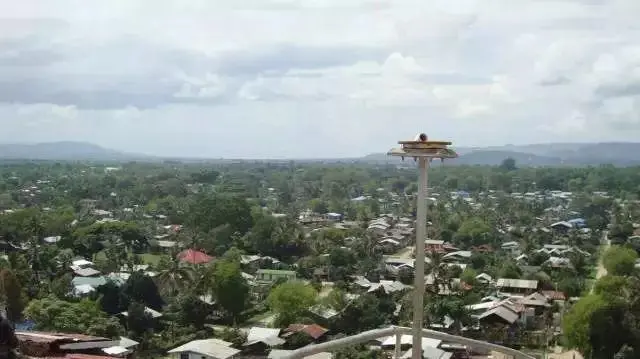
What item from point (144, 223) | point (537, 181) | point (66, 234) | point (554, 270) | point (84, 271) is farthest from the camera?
point (537, 181)

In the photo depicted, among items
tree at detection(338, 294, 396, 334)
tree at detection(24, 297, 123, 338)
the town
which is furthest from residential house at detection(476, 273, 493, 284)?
tree at detection(24, 297, 123, 338)

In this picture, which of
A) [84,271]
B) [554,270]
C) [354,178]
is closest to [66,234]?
[84,271]

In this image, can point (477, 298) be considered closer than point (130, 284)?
No

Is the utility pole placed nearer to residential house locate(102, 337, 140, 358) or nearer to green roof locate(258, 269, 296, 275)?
residential house locate(102, 337, 140, 358)

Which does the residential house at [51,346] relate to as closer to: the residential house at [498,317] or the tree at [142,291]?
the tree at [142,291]

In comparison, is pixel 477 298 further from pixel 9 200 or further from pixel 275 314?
pixel 9 200

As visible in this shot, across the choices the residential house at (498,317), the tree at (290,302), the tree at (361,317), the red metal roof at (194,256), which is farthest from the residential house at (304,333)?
the red metal roof at (194,256)

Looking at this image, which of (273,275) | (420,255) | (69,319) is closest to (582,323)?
→ (69,319)
